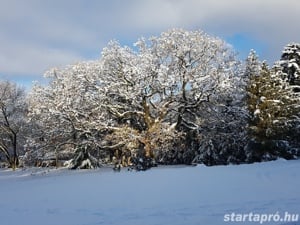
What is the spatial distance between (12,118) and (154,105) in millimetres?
20811

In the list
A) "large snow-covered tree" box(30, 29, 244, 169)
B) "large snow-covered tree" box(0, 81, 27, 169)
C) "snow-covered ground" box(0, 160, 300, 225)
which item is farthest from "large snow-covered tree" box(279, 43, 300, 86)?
"large snow-covered tree" box(0, 81, 27, 169)

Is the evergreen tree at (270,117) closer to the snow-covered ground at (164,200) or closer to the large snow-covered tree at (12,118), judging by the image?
the snow-covered ground at (164,200)

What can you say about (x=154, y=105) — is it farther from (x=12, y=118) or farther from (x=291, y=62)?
(x=12, y=118)

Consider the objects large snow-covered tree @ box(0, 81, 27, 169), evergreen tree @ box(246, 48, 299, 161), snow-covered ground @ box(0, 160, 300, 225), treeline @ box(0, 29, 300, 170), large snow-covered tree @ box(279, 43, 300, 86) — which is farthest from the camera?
large snow-covered tree @ box(0, 81, 27, 169)

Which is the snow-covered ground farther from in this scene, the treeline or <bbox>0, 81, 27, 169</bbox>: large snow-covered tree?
<bbox>0, 81, 27, 169</bbox>: large snow-covered tree

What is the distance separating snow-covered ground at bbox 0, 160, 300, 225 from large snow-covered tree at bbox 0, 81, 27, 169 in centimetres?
2866

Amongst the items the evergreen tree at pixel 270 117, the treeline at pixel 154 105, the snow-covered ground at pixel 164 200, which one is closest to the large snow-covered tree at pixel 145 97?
the treeline at pixel 154 105

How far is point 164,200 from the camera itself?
459 inches

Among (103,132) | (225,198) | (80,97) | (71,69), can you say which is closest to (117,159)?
(103,132)

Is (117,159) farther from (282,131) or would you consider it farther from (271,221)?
(271,221)

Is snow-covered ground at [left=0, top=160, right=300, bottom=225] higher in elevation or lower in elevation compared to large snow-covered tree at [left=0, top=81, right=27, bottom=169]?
lower

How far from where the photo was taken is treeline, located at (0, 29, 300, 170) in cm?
2797

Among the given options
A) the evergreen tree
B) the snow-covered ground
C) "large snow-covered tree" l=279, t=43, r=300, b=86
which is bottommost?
→ the snow-covered ground

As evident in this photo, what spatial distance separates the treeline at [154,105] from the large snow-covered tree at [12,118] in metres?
12.8
